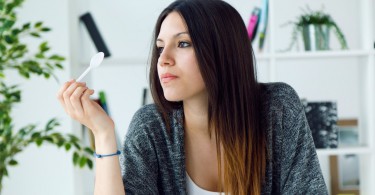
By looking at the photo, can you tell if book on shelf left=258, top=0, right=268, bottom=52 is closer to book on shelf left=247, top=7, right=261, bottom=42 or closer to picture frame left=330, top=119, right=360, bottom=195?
book on shelf left=247, top=7, right=261, bottom=42

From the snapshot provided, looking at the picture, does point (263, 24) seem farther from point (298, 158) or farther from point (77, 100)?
point (77, 100)

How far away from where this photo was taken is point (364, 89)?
107 inches

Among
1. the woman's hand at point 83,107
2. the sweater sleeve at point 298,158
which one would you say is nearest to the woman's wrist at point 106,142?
the woman's hand at point 83,107

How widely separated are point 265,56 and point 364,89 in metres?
0.53

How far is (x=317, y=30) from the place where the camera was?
8.65ft

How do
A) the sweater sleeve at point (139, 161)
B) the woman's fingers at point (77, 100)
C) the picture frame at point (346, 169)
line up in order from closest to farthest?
the woman's fingers at point (77, 100), the sweater sleeve at point (139, 161), the picture frame at point (346, 169)

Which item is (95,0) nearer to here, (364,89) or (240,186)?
(364,89)

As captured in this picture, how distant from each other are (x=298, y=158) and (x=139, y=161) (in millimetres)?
429

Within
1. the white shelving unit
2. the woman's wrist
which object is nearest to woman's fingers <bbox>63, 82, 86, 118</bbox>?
the woman's wrist

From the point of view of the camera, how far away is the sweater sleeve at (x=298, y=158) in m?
1.48

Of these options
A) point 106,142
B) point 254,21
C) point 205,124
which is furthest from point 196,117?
point 254,21

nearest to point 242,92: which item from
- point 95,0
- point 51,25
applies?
point 51,25

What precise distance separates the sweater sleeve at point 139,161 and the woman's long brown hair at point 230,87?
0.61 ft

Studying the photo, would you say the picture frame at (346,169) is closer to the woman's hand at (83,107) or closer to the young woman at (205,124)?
the young woman at (205,124)
